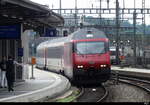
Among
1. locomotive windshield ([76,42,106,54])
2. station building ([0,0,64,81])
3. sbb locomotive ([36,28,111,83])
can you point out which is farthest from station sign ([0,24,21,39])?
locomotive windshield ([76,42,106,54])

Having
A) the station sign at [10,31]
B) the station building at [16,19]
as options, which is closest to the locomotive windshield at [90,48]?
the station building at [16,19]

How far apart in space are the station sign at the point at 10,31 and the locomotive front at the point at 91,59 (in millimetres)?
5636

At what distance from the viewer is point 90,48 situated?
26.0 meters

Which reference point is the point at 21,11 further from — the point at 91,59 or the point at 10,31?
the point at 91,59

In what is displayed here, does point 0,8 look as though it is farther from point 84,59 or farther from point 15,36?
point 84,59

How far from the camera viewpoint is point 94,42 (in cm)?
2625

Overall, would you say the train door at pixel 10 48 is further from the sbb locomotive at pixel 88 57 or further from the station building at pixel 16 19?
the sbb locomotive at pixel 88 57

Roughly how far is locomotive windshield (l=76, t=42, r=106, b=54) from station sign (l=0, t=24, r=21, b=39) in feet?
19.1

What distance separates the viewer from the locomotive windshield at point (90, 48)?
84.8 feet

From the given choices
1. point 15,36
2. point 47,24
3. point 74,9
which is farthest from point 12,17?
point 74,9

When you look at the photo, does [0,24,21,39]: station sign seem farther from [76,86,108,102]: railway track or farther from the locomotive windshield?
the locomotive windshield

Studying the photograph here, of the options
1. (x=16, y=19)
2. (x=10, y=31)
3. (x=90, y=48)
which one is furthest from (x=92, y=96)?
(x=90, y=48)

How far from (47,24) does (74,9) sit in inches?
1401

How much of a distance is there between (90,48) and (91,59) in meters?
0.71
